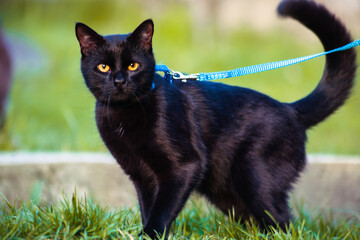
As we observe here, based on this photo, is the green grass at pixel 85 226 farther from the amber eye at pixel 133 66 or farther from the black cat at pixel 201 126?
the amber eye at pixel 133 66

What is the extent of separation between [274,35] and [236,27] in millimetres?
717

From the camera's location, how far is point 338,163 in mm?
3318

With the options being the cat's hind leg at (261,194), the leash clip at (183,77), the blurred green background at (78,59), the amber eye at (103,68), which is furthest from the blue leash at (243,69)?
the blurred green background at (78,59)

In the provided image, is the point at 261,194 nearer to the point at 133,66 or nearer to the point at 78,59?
the point at 133,66

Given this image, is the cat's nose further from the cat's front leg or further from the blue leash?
the cat's front leg

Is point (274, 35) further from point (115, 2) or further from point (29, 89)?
point (29, 89)

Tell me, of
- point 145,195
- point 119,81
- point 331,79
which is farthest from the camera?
point 331,79

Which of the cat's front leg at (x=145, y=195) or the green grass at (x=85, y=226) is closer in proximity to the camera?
the green grass at (x=85, y=226)

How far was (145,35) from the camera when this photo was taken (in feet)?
6.85

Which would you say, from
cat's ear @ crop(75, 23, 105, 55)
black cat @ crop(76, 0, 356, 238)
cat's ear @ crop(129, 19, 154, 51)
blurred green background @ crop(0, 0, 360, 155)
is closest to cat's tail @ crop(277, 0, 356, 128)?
black cat @ crop(76, 0, 356, 238)

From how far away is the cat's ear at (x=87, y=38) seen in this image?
203cm

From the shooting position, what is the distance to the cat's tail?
2326mm

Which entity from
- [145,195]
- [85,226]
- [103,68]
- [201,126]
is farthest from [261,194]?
[103,68]

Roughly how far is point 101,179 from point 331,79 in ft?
5.56
